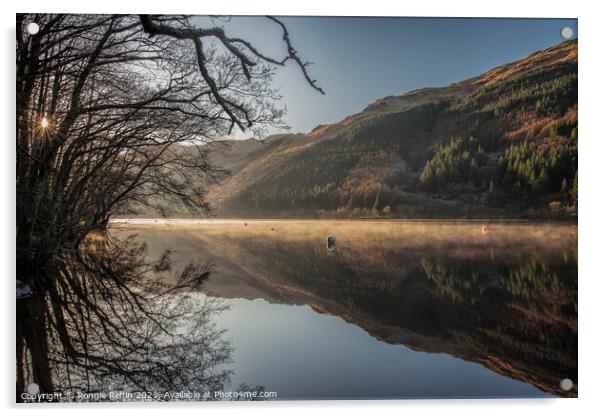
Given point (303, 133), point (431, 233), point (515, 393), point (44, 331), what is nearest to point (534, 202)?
point (431, 233)

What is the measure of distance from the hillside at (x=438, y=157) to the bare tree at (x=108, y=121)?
472 mm

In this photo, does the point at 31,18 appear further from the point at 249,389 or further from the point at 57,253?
the point at 249,389

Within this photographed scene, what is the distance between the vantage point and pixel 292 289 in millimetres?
4523

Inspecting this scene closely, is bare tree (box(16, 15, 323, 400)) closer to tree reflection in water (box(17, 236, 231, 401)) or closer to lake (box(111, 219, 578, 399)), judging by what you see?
tree reflection in water (box(17, 236, 231, 401))

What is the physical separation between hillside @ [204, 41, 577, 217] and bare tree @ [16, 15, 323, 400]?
47cm

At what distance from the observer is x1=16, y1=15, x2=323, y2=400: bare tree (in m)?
4.22


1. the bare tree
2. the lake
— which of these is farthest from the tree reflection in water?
the lake

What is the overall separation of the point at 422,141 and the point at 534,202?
1.34 meters

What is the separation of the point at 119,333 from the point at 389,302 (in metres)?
2.69

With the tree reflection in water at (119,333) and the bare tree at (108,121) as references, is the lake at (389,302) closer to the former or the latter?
the tree reflection in water at (119,333)

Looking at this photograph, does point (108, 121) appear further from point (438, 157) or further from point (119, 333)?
point (438, 157)

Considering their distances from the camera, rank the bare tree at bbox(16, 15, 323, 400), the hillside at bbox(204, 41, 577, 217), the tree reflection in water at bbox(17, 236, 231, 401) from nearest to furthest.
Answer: the tree reflection in water at bbox(17, 236, 231, 401), the bare tree at bbox(16, 15, 323, 400), the hillside at bbox(204, 41, 577, 217)

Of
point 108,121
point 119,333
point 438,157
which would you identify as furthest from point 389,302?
point 108,121

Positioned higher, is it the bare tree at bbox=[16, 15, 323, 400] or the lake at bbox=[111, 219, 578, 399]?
the bare tree at bbox=[16, 15, 323, 400]
